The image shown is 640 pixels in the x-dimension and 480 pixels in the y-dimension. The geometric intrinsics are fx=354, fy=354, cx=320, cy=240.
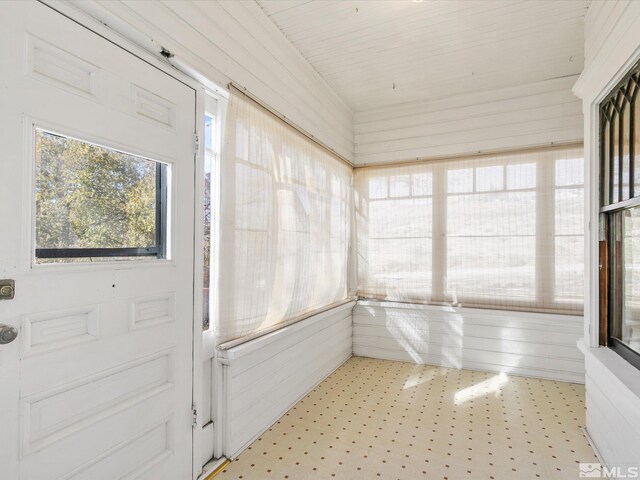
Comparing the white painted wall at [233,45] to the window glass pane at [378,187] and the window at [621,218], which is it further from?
the window at [621,218]

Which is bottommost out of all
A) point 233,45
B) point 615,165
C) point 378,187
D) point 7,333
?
point 7,333

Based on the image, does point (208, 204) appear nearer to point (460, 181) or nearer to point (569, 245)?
point (460, 181)

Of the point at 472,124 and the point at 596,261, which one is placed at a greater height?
the point at 472,124

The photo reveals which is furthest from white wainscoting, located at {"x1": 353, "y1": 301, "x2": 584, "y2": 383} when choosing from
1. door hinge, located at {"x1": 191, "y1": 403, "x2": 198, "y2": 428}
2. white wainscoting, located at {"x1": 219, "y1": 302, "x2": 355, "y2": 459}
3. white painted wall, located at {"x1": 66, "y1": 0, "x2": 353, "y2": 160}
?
door hinge, located at {"x1": 191, "y1": 403, "x2": 198, "y2": 428}

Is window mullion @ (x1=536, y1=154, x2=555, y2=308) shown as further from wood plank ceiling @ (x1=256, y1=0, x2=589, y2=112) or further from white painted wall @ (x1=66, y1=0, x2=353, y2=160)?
white painted wall @ (x1=66, y1=0, x2=353, y2=160)

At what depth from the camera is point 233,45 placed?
86.8 inches

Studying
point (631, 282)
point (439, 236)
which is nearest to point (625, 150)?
point (631, 282)

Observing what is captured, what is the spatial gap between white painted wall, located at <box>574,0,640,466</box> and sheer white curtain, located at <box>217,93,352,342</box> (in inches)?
80.6

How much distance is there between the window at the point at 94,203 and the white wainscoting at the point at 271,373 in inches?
34.4

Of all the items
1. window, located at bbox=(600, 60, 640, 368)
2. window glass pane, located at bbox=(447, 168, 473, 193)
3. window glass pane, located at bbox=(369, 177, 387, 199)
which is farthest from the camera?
window glass pane, located at bbox=(369, 177, 387, 199)

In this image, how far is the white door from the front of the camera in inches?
47.8

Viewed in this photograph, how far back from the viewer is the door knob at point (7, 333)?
1.16 meters

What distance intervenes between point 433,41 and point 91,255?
→ 2812mm

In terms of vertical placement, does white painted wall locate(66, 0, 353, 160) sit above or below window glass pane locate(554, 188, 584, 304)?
above
